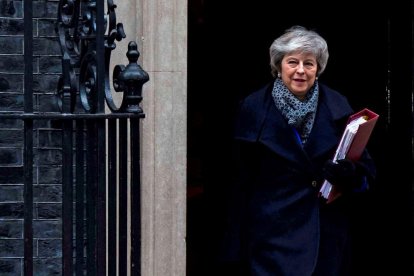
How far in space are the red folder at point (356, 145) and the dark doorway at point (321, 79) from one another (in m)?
2.43

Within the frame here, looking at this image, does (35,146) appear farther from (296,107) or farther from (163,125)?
(296,107)

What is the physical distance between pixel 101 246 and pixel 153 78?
2.15m

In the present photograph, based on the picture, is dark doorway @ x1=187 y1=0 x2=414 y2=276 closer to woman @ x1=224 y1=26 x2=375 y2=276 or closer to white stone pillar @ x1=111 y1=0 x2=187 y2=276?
white stone pillar @ x1=111 y1=0 x2=187 y2=276

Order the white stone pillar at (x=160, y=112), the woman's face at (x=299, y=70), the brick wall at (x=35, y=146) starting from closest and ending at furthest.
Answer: the woman's face at (x=299, y=70) → the brick wall at (x=35, y=146) → the white stone pillar at (x=160, y=112)

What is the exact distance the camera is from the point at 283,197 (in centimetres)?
535

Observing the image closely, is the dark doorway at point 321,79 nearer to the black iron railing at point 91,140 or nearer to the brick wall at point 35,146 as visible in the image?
the brick wall at point 35,146

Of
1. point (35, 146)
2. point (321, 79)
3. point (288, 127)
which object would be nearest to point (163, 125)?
point (35, 146)

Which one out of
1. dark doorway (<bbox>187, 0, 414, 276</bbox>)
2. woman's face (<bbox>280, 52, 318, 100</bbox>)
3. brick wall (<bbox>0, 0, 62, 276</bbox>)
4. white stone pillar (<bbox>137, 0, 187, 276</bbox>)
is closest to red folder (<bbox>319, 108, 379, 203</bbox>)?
woman's face (<bbox>280, 52, 318, 100</bbox>)

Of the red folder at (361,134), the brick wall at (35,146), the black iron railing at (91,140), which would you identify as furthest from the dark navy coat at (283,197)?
the black iron railing at (91,140)

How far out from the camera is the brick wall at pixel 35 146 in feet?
18.9

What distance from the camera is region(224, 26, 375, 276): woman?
5.33 meters

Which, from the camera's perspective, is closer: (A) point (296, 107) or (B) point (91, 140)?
(B) point (91, 140)

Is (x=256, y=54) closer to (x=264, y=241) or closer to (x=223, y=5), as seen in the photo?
(x=223, y=5)

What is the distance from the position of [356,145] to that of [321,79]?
115 inches
